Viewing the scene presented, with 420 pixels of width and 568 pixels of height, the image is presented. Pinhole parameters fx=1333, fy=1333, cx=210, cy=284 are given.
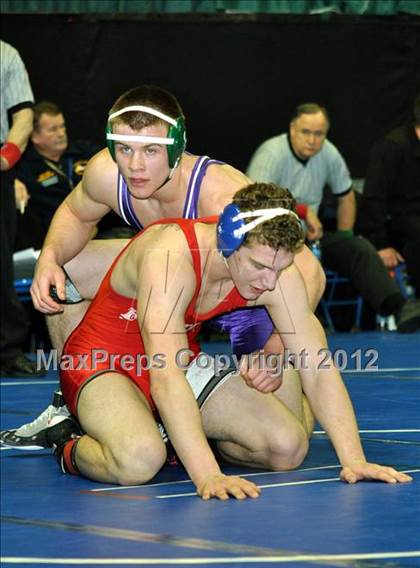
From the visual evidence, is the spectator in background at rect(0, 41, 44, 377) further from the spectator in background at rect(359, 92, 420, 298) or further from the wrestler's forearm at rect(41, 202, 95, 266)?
the spectator in background at rect(359, 92, 420, 298)

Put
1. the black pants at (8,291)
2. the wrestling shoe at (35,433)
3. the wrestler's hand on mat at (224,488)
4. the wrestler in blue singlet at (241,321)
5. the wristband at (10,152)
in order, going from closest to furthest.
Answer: the wrestler's hand on mat at (224,488), the wrestler in blue singlet at (241,321), the wrestling shoe at (35,433), the wristband at (10,152), the black pants at (8,291)

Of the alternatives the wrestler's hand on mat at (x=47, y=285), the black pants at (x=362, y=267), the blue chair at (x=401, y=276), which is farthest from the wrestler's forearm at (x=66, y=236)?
the blue chair at (x=401, y=276)

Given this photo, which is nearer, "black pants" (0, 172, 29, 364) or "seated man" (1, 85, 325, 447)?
"seated man" (1, 85, 325, 447)

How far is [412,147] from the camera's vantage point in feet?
27.5

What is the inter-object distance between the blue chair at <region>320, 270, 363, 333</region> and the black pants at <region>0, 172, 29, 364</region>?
2.33 metres

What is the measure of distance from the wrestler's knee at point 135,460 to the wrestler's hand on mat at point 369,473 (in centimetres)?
56

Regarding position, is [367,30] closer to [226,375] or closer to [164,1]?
[164,1]

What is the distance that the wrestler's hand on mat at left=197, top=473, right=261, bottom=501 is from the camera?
3504 mm

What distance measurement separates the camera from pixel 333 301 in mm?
8570

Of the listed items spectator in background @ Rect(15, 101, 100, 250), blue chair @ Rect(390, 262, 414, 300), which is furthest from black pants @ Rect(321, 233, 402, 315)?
spectator in background @ Rect(15, 101, 100, 250)

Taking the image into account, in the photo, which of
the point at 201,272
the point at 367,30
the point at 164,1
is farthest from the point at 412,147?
the point at 201,272

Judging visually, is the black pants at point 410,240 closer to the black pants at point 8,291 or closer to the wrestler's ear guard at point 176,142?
the black pants at point 8,291

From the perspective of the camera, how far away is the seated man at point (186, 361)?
3.58m

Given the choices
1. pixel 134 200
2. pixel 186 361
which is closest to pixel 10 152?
pixel 134 200
